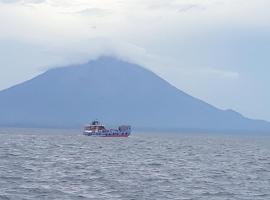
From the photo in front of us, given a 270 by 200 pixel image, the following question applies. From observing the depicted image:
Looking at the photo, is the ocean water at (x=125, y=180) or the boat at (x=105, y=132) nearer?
the ocean water at (x=125, y=180)

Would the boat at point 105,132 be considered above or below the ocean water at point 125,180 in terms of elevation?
above

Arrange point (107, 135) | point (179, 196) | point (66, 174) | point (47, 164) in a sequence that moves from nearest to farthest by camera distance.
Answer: point (179, 196) → point (66, 174) → point (47, 164) → point (107, 135)

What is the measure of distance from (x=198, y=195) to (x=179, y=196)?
1.45 m

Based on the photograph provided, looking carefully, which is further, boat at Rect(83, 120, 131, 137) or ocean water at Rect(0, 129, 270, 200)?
boat at Rect(83, 120, 131, 137)

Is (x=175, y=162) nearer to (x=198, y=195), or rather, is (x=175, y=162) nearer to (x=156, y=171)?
(x=156, y=171)

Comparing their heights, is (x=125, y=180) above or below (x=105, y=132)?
below

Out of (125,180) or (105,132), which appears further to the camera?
(105,132)

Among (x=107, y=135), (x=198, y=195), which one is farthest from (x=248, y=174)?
(x=107, y=135)

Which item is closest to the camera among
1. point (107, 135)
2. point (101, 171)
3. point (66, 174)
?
point (66, 174)

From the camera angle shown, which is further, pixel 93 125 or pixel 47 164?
pixel 93 125

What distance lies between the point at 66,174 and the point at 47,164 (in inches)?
346

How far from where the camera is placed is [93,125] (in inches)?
6137

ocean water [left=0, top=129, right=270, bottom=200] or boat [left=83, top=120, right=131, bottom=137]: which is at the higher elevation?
boat [left=83, top=120, right=131, bottom=137]

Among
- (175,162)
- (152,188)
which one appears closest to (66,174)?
(152,188)
